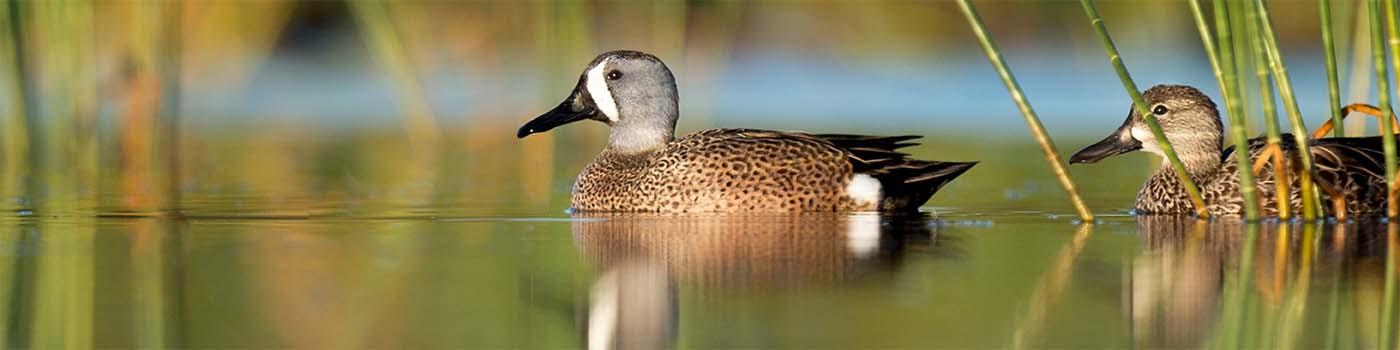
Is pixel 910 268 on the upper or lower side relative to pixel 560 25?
lower

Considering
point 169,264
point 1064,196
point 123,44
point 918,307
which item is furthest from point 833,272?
point 123,44

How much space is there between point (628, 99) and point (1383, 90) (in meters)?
4.13

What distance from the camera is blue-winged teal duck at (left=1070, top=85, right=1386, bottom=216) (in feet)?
29.7

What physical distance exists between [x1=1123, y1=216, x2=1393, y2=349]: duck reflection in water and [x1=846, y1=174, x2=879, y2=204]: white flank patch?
162 centimetres

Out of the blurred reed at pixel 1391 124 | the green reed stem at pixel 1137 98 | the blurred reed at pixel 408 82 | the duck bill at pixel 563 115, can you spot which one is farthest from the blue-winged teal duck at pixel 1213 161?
the blurred reed at pixel 408 82

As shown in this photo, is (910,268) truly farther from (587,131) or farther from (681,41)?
(587,131)

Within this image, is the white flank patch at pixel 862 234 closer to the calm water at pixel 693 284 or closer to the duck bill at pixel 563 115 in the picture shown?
the calm water at pixel 693 284

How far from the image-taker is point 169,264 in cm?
764

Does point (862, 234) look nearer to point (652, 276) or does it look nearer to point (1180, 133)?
point (652, 276)

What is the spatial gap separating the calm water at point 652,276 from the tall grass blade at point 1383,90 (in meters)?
0.28

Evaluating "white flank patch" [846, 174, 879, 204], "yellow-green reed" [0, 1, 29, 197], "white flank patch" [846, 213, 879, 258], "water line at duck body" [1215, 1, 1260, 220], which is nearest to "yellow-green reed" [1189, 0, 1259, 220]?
"water line at duck body" [1215, 1, 1260, 220]

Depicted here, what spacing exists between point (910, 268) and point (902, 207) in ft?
9.51

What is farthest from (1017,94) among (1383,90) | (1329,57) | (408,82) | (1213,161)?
(408,82)

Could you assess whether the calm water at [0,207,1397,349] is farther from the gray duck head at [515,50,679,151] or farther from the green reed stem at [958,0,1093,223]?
the gray duck head at [515,50,679,151]
